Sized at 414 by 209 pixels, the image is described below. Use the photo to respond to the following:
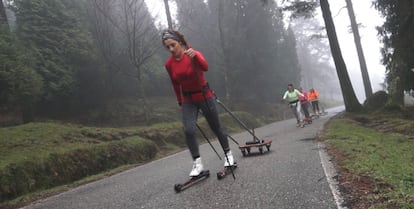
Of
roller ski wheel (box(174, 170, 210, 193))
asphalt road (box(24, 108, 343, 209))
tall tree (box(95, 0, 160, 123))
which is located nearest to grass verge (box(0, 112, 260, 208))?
asphalt road (box(24, 108, 343, 209))

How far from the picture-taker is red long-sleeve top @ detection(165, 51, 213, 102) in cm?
476

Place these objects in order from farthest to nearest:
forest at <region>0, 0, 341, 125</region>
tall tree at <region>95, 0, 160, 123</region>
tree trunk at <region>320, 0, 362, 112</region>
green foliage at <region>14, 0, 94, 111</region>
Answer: tree trunk at <region>320, 0, 362, 112</region>
tall tree at <region>95, 0, 160, 123</region>
green foliage at <region>14, 0, 94, 111</region>
forest at <region>0, 0, 341, 125</region>

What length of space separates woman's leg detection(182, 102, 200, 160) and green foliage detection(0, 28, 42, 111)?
9080 mm

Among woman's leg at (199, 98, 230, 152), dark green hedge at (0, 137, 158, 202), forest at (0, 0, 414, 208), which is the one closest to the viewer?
woman's leg at (199, 98, 230, 152)

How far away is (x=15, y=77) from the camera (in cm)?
1180

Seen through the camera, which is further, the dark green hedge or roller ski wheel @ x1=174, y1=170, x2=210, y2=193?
the dark green hedge

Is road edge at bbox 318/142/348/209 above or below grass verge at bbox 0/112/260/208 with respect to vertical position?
below

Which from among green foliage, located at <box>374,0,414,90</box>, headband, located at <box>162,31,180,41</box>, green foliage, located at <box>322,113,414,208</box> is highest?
green foliage, located at <box>374,0,414,90</box>

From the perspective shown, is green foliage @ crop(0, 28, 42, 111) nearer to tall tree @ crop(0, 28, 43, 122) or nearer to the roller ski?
tall tree @ crop(0, 28, 43, 122)

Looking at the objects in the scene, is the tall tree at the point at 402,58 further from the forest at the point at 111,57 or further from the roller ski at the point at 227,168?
the roller ski at the point at 227,168

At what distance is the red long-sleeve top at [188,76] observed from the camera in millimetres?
4758

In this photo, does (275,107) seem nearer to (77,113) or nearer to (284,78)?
(284,78)

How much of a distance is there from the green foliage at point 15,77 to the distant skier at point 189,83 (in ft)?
29.5

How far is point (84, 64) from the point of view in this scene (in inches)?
711
